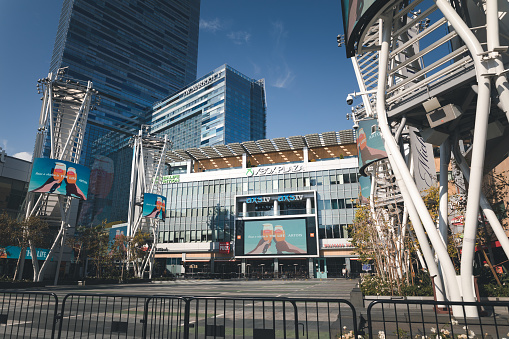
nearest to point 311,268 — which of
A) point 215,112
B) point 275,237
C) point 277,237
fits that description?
point 277,237

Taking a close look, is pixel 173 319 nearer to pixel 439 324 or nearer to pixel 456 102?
pixel 439 324

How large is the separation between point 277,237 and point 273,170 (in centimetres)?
1197

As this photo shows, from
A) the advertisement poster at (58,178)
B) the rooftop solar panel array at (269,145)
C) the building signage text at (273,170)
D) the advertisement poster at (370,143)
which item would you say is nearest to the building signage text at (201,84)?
the rooftop solar panel array at (269,145)

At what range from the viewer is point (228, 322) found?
32.9ft

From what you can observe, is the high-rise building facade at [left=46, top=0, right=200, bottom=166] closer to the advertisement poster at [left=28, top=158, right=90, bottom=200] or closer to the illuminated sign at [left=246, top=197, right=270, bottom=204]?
the illuminated sign at [left=246, top=197, right=270, bottom=204]

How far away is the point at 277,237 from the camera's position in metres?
53.0

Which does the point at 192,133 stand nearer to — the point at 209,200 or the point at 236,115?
the point at 236,115

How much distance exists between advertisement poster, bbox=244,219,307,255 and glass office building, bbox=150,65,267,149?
6440 centimetres

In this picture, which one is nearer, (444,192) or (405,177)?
(405,177)

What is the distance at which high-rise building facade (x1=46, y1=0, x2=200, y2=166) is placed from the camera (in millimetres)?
133375

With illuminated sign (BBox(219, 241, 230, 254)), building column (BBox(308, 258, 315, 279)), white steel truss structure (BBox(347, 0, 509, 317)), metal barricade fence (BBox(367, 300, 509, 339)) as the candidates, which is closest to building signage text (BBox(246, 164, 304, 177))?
illuminated sign (BBox(219, 241, 230, 254))

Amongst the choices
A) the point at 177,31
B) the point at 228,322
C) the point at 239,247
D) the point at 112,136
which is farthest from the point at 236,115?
the point at 228,322

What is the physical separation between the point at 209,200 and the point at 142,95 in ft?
368

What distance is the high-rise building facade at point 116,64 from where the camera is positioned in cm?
12425
